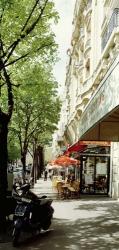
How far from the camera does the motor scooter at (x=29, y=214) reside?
1161 centimetres

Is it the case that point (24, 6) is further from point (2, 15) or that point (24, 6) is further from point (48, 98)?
point (48, 98)

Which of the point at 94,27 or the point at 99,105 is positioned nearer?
the point at 99,105

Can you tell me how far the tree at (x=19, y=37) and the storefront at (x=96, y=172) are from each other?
12758mm

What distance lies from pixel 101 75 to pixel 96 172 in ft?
19.1

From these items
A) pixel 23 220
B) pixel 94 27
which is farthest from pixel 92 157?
pixel 23 220

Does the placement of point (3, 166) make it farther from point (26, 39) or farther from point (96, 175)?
point (96, 175)

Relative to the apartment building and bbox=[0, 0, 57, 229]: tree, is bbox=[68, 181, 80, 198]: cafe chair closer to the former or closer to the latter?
the apartment building

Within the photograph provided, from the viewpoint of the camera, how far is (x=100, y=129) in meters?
16.2

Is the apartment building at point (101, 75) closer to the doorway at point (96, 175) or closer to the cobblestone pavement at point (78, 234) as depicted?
the doorway at point (96, 175)

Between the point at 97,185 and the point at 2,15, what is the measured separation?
1683cm

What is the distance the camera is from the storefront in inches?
1133

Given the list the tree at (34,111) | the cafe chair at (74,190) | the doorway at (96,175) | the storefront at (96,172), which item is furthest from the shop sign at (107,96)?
the tree at (34,111)

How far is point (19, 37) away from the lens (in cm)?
1430

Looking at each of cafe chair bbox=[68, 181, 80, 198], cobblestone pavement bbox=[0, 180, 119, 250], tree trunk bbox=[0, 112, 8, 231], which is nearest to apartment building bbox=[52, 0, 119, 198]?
cafe chair bbox=[68, 181, 80, 198]
